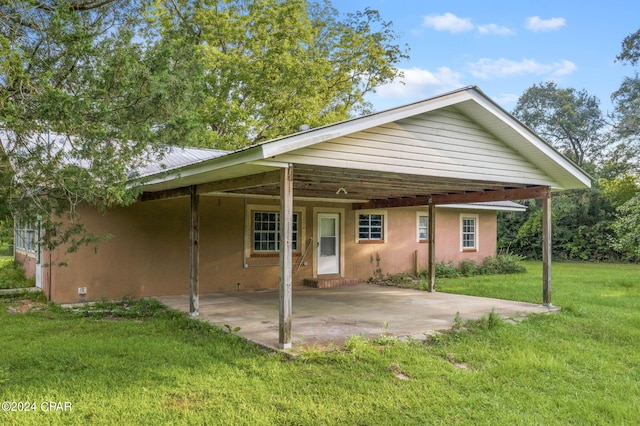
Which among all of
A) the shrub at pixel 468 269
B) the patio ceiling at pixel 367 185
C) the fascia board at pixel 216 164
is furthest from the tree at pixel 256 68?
the fascia board at pixel 216 164

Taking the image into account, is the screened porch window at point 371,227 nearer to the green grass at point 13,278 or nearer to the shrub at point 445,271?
the shrub at point 445,271

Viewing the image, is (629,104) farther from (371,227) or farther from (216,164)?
(216,164)

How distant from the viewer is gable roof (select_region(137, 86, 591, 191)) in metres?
5.50

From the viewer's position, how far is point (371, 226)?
1341 centimetres

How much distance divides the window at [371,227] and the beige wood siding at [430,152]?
217 inches

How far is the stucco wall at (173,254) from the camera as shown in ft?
30.2

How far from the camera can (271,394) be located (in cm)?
424

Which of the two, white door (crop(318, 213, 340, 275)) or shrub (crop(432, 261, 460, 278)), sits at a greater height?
white door (crop(318, 213, 340, 275))

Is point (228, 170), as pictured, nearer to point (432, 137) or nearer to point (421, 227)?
point (432, 137)

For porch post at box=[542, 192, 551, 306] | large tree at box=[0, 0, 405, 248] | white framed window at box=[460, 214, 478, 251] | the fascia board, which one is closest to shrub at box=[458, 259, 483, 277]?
white framed window at box=[460, 214, 478, 251]

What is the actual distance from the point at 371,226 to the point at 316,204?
2.02m

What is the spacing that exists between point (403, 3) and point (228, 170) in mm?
10925

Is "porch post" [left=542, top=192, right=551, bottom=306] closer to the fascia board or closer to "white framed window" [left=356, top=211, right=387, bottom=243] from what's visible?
"white framed window" [left=356, top=211, right=387, bottom=243]

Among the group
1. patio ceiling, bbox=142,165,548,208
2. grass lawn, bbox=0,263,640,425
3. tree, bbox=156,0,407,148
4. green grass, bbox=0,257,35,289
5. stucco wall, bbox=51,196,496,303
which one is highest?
tree, bbox=156,0,407,148
